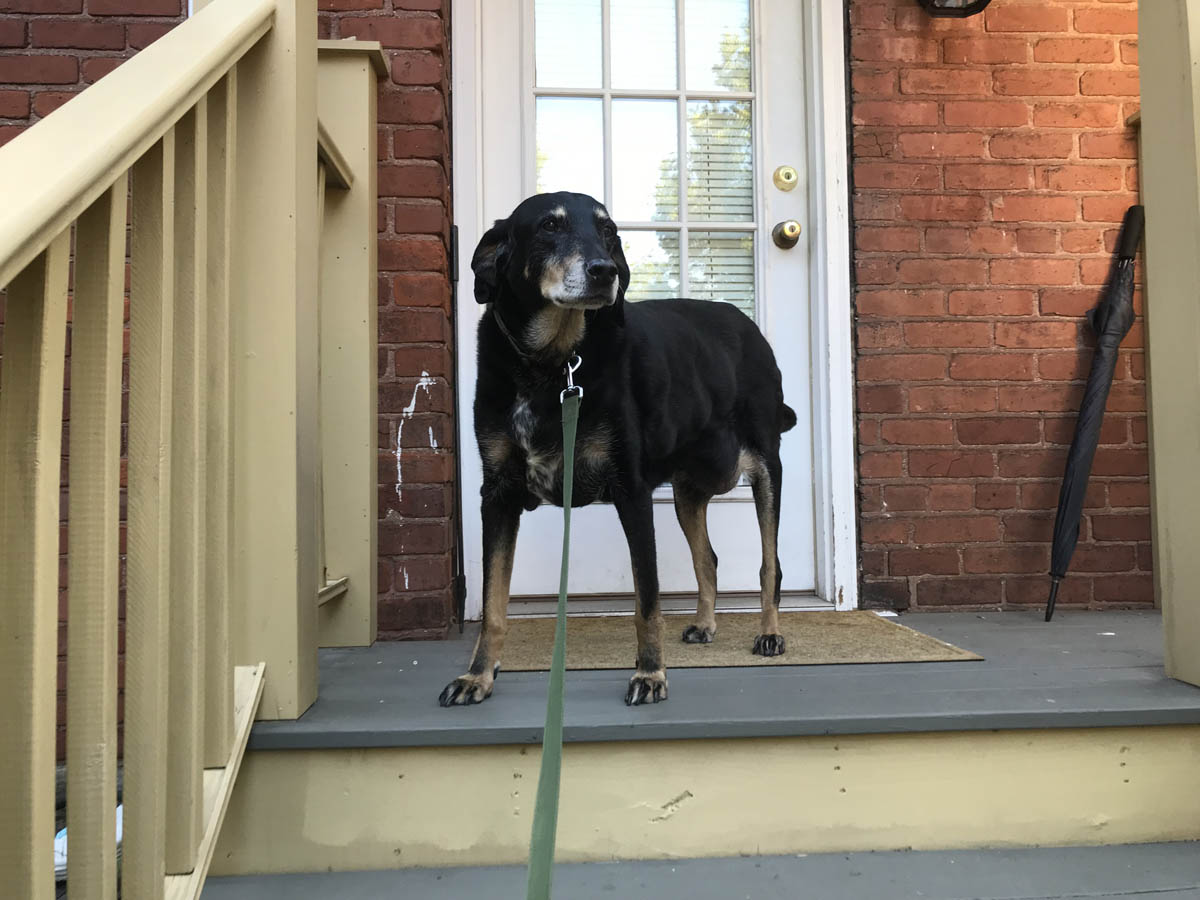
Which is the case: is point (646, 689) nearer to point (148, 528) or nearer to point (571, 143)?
point (148, 528)

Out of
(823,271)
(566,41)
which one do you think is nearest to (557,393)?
(823,271)

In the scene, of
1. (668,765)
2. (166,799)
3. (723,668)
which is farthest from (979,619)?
(166,799)

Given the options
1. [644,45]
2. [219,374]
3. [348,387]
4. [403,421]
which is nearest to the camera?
[219,374]

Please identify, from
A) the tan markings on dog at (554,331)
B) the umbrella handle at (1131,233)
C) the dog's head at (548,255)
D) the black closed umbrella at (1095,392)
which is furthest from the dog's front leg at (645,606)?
the umbrella handle at (1131,233)

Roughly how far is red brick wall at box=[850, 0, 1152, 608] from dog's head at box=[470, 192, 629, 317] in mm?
1487

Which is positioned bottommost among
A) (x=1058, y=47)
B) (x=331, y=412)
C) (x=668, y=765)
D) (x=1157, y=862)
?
(x=1157, y=862)

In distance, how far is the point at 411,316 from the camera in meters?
2.80

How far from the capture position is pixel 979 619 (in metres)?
2.98

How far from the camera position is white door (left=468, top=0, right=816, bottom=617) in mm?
3273

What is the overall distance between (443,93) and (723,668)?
2099 mm

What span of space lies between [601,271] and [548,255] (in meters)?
0.17

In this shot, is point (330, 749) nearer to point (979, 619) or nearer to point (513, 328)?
point (513, 328)

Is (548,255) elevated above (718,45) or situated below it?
below

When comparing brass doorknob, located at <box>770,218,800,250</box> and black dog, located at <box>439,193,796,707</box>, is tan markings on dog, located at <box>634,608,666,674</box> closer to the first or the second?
black dog, located at <box>439,193,796,707</box>
